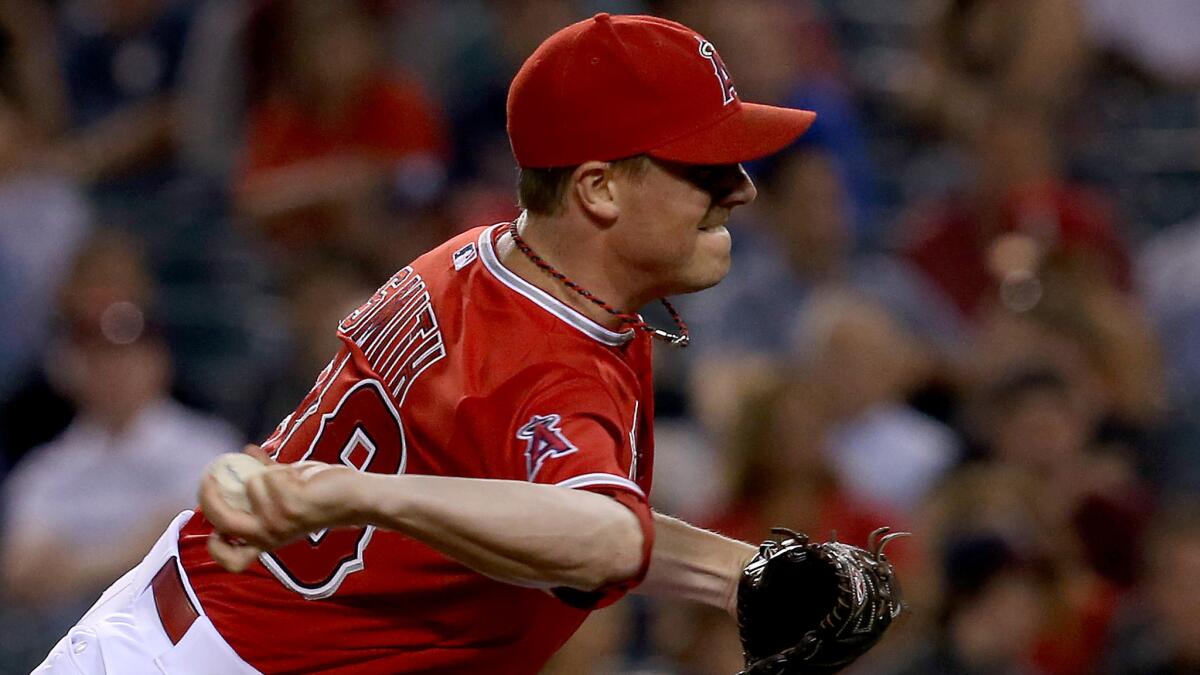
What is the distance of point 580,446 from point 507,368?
233 mm

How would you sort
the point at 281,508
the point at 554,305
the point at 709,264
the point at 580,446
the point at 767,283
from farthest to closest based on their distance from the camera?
the point at 767,283, the point at 709,264, the point at 554,305, the point at 580,446, the point at 281,508

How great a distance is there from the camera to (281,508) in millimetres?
2330

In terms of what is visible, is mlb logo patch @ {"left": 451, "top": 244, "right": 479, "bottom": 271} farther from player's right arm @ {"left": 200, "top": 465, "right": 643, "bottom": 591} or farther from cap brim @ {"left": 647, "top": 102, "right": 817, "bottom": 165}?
player's right arm @ {"left": 200, "top": 465, "right": 643, "bottom": 591}

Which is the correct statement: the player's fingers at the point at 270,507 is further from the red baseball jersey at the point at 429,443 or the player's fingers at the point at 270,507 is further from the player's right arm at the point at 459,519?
the red baseball jersey at the point at 429,443

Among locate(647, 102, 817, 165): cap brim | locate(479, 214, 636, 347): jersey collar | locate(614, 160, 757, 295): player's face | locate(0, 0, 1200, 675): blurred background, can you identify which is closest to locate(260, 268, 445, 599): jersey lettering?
locate(479, 214, 636, 347): jersey collar

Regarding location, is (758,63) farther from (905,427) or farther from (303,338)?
(303,338)

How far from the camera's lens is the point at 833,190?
21.5ft

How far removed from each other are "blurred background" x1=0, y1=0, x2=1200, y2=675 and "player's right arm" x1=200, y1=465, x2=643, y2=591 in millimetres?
2573

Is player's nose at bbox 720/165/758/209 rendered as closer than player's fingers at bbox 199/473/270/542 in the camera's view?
No

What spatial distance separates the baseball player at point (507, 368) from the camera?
269 cm

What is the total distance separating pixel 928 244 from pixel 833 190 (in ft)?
1.64

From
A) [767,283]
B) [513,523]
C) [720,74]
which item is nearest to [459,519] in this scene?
[513,523]

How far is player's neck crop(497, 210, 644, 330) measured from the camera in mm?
2816

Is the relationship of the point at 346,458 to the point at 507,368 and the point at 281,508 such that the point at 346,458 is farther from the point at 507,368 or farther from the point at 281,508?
the point at 281,508
